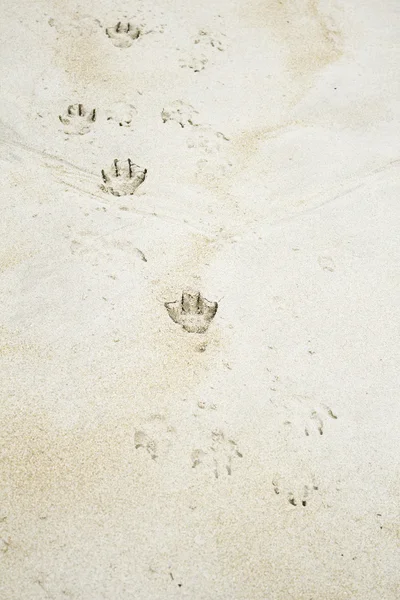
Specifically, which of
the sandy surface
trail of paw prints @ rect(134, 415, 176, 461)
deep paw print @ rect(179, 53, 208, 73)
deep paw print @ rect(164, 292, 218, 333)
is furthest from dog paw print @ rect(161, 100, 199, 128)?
trail of paw prints @ rect(134, 415, 176, 461)

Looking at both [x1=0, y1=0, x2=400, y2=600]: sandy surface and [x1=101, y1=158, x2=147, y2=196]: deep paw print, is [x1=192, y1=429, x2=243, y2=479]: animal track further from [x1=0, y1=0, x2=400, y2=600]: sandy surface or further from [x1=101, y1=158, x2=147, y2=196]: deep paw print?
[x1=101, y1=158, x2=147, y2=196]: deep paw print

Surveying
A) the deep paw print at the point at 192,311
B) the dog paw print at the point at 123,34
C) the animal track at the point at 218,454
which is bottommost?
the animal track at the point at 218,454

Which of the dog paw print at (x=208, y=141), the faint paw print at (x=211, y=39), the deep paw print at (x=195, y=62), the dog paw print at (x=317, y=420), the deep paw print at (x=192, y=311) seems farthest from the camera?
the faint paw print at (x=211, y=39)

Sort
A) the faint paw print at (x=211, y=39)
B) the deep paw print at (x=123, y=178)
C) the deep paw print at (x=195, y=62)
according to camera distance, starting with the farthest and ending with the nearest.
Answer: the faint paw print at (x=211, y=39) < the deep paw print at (x=195, y=62) < the deep paw print at (x=123, y=178)

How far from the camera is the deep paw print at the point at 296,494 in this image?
1690 mm

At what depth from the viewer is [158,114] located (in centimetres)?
279

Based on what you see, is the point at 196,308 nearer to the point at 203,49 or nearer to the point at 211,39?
the point at 203,49

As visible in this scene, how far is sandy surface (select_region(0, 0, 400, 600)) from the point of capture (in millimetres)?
1595

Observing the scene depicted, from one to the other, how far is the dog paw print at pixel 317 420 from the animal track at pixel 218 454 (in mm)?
278

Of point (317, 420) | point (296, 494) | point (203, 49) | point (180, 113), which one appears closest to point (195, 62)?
point (203, 49)

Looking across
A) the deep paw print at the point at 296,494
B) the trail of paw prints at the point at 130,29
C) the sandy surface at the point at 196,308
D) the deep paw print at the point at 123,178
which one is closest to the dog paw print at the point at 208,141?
the sandy surface at the point at 196,308

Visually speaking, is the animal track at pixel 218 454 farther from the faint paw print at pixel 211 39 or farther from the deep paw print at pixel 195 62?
the faint paw print at pixel 211 39

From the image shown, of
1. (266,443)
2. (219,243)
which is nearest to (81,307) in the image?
(219,243)

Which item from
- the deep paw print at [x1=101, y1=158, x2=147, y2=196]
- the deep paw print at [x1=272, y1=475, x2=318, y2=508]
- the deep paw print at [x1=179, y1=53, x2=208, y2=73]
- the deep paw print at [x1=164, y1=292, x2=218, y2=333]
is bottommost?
the deep paw print at [x1=272, y1=475, x2=318, y2=508]
